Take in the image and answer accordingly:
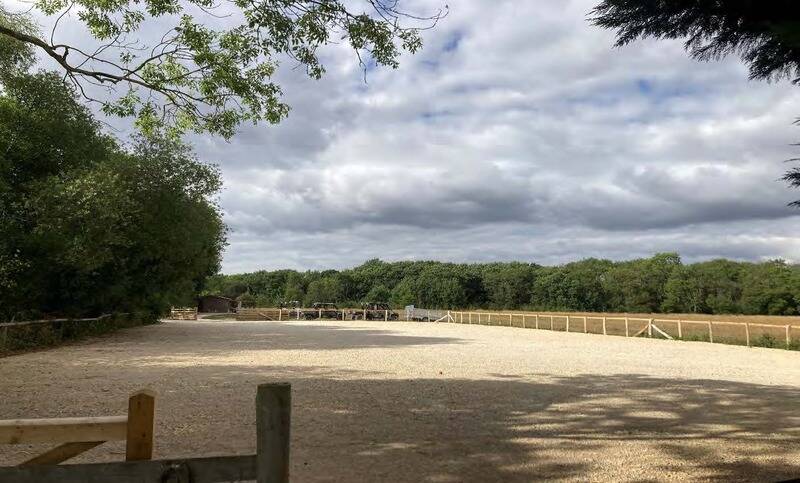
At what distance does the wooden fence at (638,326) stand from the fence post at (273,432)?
81.6 ft

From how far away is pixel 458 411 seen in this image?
26.5 feet

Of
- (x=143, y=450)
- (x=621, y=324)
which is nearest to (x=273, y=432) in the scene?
(x=143, y=450)

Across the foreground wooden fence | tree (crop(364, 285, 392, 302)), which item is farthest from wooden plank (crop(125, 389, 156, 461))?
tree (crop(364, 285, 392, 302))

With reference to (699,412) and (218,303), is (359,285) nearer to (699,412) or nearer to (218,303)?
(218,303)

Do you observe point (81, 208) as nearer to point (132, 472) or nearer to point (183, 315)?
point (132, 472)

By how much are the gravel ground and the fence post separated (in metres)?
2.52

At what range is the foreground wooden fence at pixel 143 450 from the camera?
8.34 feet

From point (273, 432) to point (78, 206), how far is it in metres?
19.3

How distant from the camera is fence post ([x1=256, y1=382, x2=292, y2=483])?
258cm

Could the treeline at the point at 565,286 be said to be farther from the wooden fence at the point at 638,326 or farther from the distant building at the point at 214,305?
the wooden fence at the point at 638,326

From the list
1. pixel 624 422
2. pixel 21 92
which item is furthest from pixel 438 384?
pixel 21 92

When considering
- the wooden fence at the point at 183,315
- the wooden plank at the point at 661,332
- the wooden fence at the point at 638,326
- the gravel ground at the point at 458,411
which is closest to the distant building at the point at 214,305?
the wooden fence at the point at 183,315

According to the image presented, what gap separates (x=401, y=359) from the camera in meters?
15.8

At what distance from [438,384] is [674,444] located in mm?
5065
